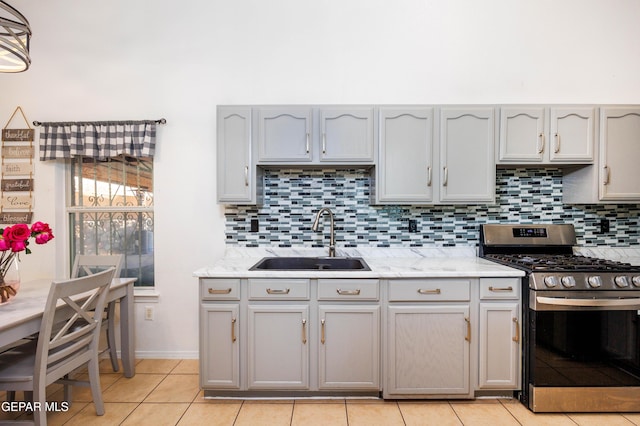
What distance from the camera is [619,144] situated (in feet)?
7.55

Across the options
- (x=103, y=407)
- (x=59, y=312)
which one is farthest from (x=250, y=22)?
(x=103, y=407)

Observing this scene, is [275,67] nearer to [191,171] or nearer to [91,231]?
[191,171]

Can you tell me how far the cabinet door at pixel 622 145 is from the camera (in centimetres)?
230

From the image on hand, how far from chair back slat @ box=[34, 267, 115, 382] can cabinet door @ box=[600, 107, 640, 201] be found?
11.1 feet

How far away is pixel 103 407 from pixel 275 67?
2625 mm

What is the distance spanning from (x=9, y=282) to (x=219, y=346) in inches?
46.9

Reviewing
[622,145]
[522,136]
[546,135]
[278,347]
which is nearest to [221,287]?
[278,347]

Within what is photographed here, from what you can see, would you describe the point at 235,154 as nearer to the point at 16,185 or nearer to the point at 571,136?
Answer: the point at 16,185

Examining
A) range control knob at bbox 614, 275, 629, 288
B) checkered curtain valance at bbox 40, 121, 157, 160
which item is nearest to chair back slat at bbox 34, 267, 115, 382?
checkered curtain valance at bbox 40, 121, 157, 160

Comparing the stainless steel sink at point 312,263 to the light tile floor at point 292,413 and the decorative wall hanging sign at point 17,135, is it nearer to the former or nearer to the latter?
the light tile floor at point 292,413

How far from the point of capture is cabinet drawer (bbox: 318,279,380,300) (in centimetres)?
198

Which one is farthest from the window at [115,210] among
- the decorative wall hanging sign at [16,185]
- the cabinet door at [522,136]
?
the cabinet door at [522,136]

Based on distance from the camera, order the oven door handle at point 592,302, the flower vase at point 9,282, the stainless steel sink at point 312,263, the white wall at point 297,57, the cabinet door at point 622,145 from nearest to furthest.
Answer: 1. the flower vase at point 9,282
2. the oven door handle at point 592,302
3. the cabinet door at point 622,145
4. the stainless steel sink at point 312,263
5. the white wall at point 297,57

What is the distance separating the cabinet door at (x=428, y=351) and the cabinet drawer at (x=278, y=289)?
0.56m
